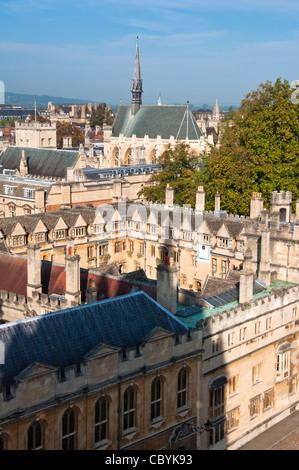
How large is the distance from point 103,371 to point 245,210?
29.3 metres

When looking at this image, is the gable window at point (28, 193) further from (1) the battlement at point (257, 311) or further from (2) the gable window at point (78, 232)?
(1) the battlement at point (257, 311)

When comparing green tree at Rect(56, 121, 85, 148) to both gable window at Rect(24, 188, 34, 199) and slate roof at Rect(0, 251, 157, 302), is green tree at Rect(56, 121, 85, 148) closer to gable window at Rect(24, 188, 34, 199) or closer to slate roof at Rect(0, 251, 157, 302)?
gable window at Rect(24, 188, 34, 199)

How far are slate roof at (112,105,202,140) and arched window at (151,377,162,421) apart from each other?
204 ft

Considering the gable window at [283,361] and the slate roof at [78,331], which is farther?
the gable window at [283,361]

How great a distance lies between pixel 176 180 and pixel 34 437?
126ft

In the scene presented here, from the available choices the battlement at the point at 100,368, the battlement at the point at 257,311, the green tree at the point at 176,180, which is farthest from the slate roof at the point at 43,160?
the battlement at the point at 100,368

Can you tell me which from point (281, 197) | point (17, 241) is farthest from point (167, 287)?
point (281, 197)

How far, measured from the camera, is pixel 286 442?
91.0 ft

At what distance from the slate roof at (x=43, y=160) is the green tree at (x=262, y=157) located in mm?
17720

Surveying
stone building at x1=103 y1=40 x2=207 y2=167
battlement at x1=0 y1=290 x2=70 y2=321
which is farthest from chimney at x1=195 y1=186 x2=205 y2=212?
stone building at x1=103 y1=40 x2=207 y2=167

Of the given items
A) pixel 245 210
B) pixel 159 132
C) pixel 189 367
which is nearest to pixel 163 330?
pixel 189 367

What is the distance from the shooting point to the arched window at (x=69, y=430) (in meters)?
20.1

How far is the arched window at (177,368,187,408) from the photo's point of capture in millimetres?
24003

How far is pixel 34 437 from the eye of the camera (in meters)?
19.2
